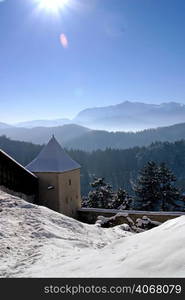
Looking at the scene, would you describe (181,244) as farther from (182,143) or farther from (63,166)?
(182,143)

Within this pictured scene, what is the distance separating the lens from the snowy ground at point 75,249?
14.4ft

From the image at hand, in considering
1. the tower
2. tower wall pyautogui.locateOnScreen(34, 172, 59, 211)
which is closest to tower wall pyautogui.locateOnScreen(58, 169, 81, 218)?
the tower

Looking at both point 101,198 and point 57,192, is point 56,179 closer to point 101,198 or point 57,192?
point 57,192

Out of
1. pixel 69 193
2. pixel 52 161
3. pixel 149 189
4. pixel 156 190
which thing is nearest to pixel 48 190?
pixel 69 193

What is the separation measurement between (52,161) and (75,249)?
40.4 feet

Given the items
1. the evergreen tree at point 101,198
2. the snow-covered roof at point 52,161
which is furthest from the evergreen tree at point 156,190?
the snow-covered roof at point 52,161

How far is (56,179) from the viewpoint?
18.2 meters

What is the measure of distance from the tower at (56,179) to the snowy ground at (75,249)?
8.21 meters

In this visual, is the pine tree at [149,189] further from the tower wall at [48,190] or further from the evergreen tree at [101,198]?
the tower wall at [48,190]

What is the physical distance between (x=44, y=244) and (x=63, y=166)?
1176cm

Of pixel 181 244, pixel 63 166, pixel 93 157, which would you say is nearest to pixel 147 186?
pixel 63 166

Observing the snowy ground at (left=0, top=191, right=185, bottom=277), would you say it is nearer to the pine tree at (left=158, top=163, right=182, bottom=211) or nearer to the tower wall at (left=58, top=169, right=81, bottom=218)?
the tower wall at (left=58, top=169, right=81, bottom=218)

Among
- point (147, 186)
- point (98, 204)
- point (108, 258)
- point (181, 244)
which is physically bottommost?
point (98, 204)

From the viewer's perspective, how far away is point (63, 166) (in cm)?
1881
